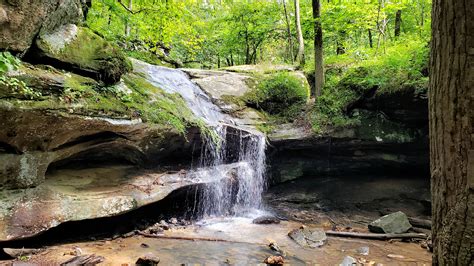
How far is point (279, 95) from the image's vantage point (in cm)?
1191

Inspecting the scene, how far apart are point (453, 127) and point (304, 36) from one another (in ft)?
51.0

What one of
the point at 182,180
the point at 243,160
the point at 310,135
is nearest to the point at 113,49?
the point at 182,180

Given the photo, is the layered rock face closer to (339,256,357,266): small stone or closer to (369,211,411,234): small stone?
(369,211,411,234): small stone

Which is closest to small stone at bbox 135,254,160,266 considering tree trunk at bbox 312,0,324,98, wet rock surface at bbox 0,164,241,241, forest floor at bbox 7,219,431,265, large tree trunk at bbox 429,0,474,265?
forest floor at bbox 7,219,431,265

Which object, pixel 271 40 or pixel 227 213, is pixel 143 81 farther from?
pixel 271 40

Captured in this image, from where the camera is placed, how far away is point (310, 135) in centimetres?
997

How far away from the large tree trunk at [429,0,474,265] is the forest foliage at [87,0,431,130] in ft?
23.8

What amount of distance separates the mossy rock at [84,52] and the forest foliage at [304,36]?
101 centimetres

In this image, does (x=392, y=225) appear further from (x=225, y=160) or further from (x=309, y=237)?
(x=225, y=160)

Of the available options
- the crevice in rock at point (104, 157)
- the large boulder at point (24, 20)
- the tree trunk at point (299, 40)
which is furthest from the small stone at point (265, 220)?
the tree trunk at point (299, 40)

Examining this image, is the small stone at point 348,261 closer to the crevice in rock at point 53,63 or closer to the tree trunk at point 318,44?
the crevice in rock at point 53,63

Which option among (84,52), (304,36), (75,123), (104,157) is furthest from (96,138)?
(304,36)

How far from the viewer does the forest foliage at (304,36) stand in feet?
32.1

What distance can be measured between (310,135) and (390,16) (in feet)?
31.8
